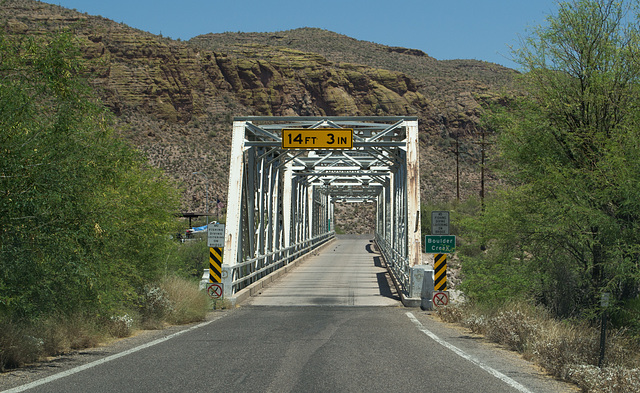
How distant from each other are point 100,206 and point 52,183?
1.27 m

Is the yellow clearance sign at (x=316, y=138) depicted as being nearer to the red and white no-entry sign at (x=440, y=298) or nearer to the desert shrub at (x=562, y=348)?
the red and white no-entry sign at (x=440, y=298)

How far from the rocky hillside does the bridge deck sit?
132ft

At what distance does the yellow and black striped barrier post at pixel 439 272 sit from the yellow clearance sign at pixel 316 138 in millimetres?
5151

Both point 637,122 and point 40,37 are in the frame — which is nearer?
point 40,37

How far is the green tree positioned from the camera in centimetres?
1146

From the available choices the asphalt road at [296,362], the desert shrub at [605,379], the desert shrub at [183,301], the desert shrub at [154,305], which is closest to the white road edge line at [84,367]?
the asphalt road at [296,362]

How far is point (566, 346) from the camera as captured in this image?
9.05 metres

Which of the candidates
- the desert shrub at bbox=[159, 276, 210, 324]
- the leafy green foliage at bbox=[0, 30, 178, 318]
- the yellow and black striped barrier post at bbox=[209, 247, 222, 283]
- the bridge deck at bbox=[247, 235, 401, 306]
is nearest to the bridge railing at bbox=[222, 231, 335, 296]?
the yellow and black striped barrier post at bbox=[209, 247, 222, 283]

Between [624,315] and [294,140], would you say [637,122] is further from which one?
[294,140]

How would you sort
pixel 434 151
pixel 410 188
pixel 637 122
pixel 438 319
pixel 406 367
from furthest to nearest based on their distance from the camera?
pixel 434 151
pixel 410 188
pixel 438 319
pixel 637 122
pixel 406 367

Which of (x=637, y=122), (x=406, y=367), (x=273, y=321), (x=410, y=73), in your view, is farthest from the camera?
(x=410, y=73)

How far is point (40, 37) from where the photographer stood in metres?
10.0

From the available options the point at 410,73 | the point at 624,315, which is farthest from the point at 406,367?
the point at 410,73

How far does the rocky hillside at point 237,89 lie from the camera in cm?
8156
